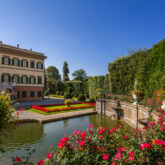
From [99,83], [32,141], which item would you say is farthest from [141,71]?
[32,141]

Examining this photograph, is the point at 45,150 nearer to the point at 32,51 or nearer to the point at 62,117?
the point at 62,117

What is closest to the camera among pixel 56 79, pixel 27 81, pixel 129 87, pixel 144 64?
pixel 144 64

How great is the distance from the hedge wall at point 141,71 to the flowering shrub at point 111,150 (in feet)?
29.7

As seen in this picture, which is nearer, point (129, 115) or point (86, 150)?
point (86, 150)

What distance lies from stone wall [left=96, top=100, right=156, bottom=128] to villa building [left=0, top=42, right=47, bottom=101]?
52.8ft

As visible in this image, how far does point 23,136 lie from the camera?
8352 mm

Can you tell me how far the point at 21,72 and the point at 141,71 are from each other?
22.2 meters

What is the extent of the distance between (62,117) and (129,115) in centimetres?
686

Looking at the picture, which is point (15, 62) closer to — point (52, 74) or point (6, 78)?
point (6, 78)

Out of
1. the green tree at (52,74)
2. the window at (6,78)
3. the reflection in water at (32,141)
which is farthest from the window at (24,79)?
the green tree at (52,74)

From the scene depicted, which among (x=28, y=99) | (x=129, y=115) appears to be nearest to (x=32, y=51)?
(x=28, y=99)

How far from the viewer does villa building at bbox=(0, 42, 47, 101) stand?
22.4 meters

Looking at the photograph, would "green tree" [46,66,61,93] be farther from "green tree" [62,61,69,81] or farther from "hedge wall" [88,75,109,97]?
"hedge wall" [88,75,109,97]

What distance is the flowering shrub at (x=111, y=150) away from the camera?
91.5 inches
